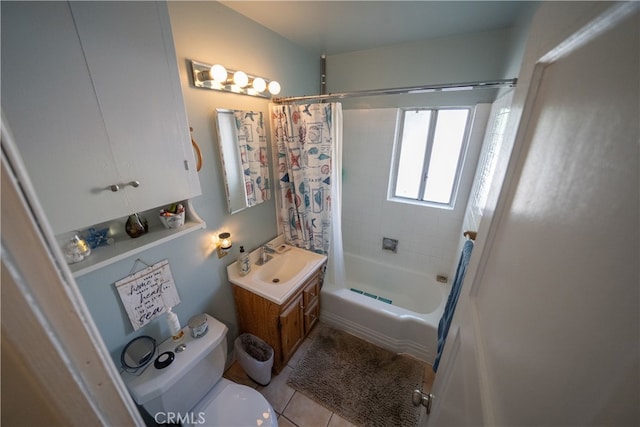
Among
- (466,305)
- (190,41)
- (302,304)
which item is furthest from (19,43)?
(302,304)

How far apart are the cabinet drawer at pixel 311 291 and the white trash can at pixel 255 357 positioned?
1.39 ft

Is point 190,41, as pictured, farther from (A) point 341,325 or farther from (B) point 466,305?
(A) point 341,325

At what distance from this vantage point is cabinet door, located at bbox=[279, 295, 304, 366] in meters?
1.53

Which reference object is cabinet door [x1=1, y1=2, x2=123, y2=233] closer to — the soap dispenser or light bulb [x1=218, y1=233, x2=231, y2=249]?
light bulb [x1=218, y1=233, x2=231, y2=249]

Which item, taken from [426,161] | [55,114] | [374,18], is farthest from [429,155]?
[55,114]

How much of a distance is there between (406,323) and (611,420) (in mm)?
→ 1713

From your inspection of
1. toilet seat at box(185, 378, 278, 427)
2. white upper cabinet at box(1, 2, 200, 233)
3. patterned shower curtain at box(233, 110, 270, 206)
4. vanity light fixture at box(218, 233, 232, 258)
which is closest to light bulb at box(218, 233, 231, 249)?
vanity light fixture at box(218, 233, 232, 258)

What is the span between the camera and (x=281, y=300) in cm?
141

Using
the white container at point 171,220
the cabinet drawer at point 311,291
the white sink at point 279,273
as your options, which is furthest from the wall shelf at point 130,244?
the cabinet drawer at point 311,291

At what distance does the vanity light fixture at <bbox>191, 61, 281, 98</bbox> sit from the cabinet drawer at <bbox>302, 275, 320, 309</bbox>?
1441mm

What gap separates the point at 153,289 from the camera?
117cm

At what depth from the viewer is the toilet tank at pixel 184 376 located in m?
1.01

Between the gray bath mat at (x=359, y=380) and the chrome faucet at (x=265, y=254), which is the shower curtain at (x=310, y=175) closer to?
the chrome faucet at (x=265, y=254)

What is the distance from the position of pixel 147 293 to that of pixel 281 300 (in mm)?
724
